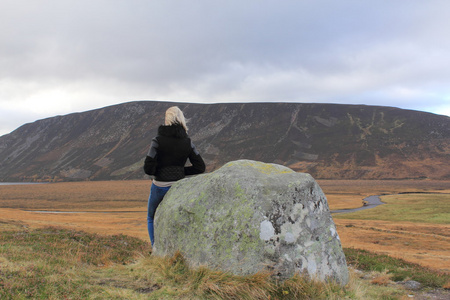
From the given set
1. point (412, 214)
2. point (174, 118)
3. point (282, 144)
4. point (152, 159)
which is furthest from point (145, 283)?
point (282, 144)

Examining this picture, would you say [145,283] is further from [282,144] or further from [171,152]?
[282,144]

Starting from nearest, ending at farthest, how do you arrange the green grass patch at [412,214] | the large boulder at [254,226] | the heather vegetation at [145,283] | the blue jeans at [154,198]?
the heather vegetation at [145,283] < the large boulder at [254,226] < the blue jeans at [154,198] < the green grass patch at [412,214]

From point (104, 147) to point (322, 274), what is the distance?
18863 centimetres

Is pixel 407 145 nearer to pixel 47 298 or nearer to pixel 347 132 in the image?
pixel 347 132

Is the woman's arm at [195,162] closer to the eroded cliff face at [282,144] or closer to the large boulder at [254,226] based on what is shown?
the large boulder at [254,226]

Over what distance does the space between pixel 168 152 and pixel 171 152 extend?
2.4 inches

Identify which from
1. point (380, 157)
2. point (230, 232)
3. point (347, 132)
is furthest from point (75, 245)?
point (347, 132)

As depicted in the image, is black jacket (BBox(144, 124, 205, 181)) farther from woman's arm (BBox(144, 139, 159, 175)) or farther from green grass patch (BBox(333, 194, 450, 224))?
green grass patch (BBox(333, 194, 450, 224))

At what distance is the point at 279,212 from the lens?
235 inches

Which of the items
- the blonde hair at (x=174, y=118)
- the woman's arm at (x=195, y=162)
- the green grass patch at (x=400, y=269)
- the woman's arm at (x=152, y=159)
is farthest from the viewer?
the green grass patch at (x=400, y=269)

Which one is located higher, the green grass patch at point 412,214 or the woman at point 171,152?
the woman at point 171,152

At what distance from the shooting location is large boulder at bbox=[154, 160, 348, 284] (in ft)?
18.9

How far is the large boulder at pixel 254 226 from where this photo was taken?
226 inches

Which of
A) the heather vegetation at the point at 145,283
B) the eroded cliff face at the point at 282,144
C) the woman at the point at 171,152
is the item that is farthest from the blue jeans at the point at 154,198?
the eroded cliff face at the point at 282,144
